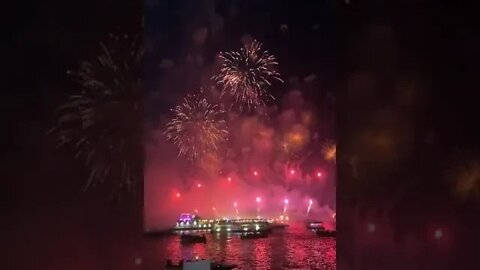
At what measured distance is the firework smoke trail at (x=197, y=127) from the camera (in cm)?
305

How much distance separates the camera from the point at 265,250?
9.82ft

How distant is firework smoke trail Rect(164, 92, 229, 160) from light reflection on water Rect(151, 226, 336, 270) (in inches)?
18.3

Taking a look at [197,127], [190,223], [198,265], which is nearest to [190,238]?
[190,223]

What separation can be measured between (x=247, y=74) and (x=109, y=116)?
807 millimetres

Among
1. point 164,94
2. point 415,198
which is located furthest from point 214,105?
point 415,198

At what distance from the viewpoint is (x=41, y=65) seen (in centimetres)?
247

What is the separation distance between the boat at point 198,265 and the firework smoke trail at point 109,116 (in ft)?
1.55

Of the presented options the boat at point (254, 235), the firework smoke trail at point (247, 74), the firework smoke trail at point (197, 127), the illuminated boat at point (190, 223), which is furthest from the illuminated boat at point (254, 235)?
the firework smoke trail at point (247, 74)

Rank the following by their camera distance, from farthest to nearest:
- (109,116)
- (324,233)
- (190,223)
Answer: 1. (190,223)
2. (324,233)
3. (109,116)

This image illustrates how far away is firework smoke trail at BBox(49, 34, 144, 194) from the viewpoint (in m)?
2.57

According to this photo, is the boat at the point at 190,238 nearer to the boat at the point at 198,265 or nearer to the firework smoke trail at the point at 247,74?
the boat at the point at 198,265

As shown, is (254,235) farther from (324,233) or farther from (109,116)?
(109,116)

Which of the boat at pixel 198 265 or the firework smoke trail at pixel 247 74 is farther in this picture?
the firework smoke trail at pixel 247 74

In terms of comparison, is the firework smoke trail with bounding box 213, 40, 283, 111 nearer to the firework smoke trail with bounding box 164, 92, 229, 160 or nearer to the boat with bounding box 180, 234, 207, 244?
the firework smoke trail with bounding box 164, 92, 229, 160
